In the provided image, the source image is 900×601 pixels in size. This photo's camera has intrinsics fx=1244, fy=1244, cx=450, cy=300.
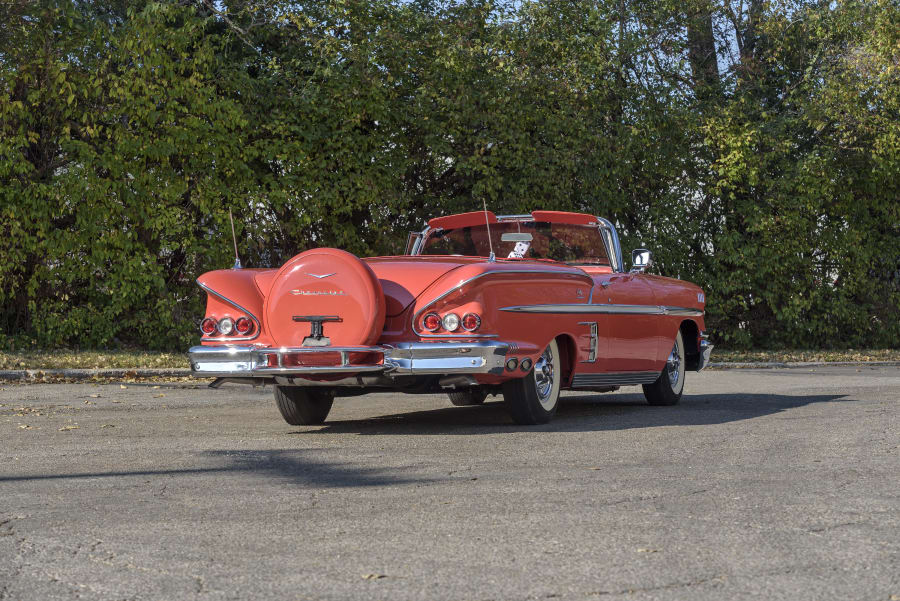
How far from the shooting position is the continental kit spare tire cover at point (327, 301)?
8492 millimetres

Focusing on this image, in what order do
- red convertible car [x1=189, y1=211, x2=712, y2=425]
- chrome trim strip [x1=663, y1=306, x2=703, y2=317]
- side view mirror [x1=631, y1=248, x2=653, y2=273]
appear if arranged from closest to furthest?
red convertible car [x1=189, y1=211, x2=712, y2=425], side view mirror [x1=631, y1=248, x2=653, y2=273], chrome trim strip [x1=663, y1=306, x2=703, y2=317]

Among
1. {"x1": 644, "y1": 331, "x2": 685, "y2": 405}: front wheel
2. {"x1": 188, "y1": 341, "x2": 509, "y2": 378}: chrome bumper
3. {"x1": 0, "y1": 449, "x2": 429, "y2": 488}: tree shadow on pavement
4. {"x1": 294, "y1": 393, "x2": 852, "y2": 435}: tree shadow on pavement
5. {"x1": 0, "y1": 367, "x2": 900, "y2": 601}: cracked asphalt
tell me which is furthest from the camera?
{"x1": 644, "y1": 331, "x2": 685, "y2": 405}: front wheel

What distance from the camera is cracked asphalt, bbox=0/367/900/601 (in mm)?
4480

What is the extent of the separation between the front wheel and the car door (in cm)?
58

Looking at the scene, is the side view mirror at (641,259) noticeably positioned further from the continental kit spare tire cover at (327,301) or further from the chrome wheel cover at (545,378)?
the continental kit spare tire cover at (327,301)

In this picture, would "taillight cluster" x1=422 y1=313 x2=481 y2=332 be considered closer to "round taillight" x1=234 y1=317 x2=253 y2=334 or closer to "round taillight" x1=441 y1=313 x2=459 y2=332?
"round taillight" x1=441 y1=313 x2=459 y2=332

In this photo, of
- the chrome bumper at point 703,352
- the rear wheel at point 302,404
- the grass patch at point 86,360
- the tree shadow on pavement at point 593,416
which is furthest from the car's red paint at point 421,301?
the grass patch at point 86,360

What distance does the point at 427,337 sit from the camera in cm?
859

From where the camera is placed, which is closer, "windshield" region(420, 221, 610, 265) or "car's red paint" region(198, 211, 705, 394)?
"car's red paint" region(198, 211, 705, 394)

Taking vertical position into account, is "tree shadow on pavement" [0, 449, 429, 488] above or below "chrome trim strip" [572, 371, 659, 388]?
below

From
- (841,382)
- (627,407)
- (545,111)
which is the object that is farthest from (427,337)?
(545,111)

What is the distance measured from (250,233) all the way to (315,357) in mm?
10370

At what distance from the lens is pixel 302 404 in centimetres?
971

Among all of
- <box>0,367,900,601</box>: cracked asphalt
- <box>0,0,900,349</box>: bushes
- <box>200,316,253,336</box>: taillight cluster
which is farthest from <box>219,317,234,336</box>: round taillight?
<box>0,0,900,349</box>: bushes
